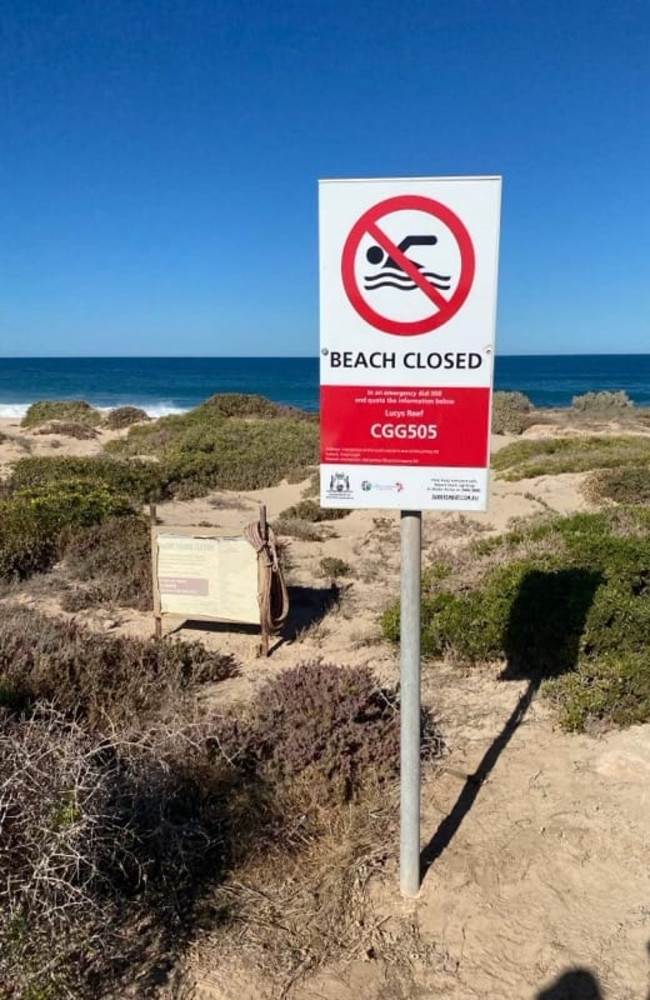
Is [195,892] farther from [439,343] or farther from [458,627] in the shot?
[458,627]

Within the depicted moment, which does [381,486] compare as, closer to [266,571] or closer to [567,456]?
[266,571]

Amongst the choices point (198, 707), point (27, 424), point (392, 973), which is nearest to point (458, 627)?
point (198, 707)

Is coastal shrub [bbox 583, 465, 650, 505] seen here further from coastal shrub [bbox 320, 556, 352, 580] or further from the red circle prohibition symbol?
the red circle prohibition symbol

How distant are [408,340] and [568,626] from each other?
3.31 meters

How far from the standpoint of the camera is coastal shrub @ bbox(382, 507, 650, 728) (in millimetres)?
4430

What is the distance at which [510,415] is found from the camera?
24.0m

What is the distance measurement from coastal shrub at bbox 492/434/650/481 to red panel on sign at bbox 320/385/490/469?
10.7 m

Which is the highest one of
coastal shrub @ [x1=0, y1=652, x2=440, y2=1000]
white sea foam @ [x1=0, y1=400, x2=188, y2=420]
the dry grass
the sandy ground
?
coastal shrub @ [x1=0, y1=652, x2=440, y2=1000]

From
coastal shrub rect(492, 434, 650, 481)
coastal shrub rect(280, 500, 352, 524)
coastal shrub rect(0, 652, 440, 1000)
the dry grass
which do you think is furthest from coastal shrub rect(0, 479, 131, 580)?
coastal shrub rect(492, 434, 650, 481)

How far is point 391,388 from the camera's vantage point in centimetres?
249

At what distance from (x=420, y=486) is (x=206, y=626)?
13.9 ft

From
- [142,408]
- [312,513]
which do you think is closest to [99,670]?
[312,513]

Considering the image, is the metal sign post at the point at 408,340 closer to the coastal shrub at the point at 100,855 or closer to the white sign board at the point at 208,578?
the coastal shrub at the point at 100,855

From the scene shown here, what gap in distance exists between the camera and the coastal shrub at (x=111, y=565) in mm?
6684
